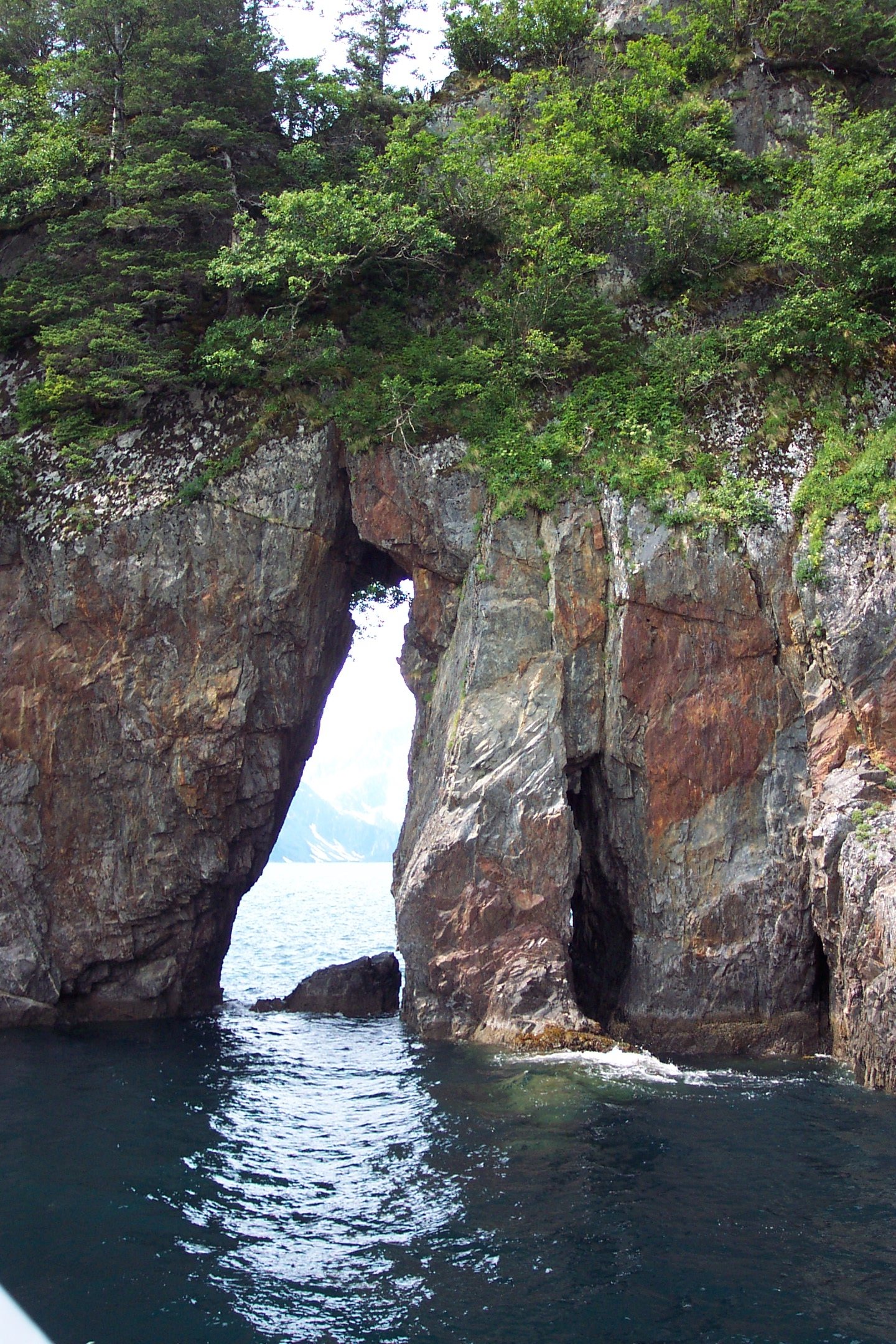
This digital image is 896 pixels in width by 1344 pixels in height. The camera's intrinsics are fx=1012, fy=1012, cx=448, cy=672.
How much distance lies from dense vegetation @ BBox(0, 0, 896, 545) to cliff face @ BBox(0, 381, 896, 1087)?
155 cm

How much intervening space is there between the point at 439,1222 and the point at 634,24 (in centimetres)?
3009

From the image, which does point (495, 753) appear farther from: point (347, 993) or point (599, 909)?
point (347, 993)

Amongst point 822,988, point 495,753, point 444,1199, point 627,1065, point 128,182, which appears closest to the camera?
point 444,1199

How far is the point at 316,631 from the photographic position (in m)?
23.0

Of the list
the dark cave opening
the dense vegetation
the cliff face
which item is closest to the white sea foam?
the cliff face

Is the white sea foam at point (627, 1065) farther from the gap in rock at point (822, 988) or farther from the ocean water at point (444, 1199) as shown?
the gap in rock at point (822, 988)

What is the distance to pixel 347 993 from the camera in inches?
905

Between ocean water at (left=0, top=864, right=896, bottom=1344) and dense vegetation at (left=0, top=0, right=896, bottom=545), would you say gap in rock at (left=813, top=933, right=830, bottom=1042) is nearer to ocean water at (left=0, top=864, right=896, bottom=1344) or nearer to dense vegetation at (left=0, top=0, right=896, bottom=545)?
ocean water at (left=0, top=864, right=896, bottom=1344)

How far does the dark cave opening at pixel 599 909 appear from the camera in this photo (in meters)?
19.8

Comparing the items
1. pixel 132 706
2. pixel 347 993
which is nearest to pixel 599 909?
pixel 347 993

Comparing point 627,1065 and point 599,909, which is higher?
point 599,909

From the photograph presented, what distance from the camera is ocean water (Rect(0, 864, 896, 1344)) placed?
29.5 feet

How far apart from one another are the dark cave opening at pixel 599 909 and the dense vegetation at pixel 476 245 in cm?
609

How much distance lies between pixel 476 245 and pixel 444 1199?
Answer: 20837mm
